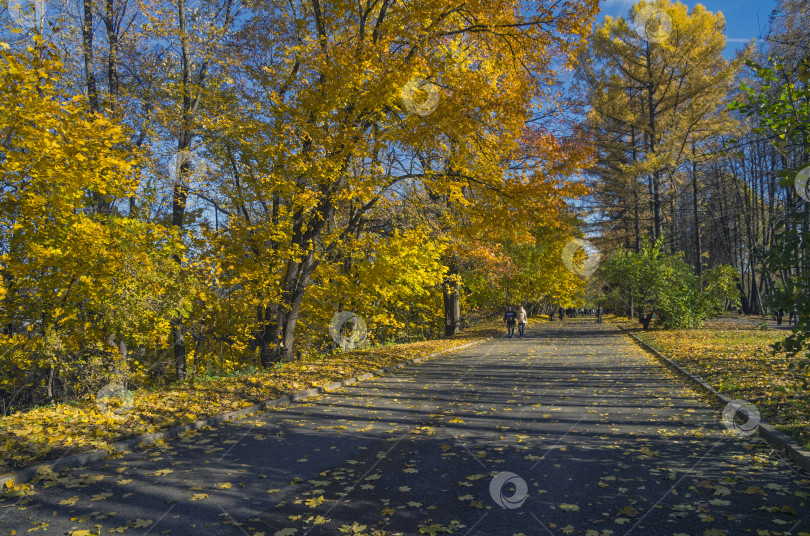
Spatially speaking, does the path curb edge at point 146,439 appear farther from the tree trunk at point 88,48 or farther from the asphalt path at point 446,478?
the tree trunk at point 88,48

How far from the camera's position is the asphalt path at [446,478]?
375cm

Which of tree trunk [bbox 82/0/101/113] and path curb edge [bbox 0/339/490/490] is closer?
path curb edge [bbox 0/339/490/490]

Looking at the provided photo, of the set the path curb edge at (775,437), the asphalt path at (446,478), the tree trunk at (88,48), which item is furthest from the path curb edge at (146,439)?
the tree trunk at (88,48)

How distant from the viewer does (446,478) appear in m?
4.75

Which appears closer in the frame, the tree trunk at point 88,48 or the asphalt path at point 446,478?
the asphalt path at point 446,478

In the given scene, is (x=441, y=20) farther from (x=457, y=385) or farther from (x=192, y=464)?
(x=192, y=464)

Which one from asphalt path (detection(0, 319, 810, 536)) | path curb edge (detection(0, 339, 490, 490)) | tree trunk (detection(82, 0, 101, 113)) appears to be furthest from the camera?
tree trunk (detection(82, 0, 101, 113))

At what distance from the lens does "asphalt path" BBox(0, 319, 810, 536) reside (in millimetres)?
3748

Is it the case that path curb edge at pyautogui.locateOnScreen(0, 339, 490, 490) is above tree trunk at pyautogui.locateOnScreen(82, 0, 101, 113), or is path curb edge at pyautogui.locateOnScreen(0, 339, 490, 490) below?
below

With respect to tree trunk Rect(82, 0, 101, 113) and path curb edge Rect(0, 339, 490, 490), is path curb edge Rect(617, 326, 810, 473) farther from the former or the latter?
tree trunk Rect(82, 0, 101, 113)

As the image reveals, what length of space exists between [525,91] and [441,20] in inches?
99.5

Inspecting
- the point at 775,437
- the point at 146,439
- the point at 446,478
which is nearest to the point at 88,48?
the point at 146,439

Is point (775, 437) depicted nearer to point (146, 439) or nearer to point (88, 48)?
point (146, 439)

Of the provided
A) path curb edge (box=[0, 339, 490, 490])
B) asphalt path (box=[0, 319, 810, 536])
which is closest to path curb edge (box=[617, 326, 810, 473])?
asphalt path (box=[0, 319, 810, 536])
